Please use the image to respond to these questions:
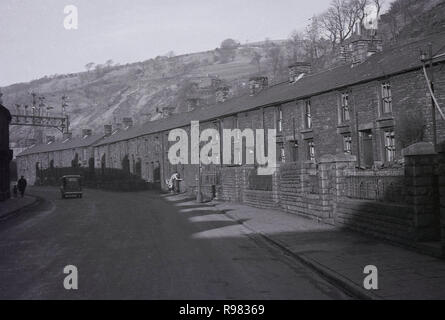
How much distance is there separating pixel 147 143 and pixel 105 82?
475 feet

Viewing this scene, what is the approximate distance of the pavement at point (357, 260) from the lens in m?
7.34

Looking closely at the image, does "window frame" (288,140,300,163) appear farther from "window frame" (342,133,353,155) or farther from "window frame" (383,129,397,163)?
"window frame" (383,129,397,163)

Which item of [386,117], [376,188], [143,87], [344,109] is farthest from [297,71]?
[143,87]

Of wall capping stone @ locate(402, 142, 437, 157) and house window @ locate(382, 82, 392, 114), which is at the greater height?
house window @ locate(382, 82, 392, 114)

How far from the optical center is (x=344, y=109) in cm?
2772

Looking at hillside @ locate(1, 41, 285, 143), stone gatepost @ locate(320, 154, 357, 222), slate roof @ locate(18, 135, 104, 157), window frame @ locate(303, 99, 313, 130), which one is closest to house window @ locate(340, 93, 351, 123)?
window frame @ locate(303, 99, 313, 130)

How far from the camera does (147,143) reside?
5497 cm

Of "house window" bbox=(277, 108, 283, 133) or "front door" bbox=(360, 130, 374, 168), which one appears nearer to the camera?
"front door" bbox=(360, 130, 374, 168)

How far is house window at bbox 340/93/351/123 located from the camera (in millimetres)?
27502

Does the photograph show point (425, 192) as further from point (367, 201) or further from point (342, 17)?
point (342, 17)

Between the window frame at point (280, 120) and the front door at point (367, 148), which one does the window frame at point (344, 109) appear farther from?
the window frame at point (280, 120)

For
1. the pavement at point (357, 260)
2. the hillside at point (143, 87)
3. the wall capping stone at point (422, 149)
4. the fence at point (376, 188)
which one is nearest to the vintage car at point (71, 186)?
the pavement at point (357, 260)

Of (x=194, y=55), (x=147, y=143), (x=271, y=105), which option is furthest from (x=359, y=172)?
(x=194, y=55)

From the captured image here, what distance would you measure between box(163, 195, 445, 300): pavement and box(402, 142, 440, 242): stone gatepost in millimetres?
651
